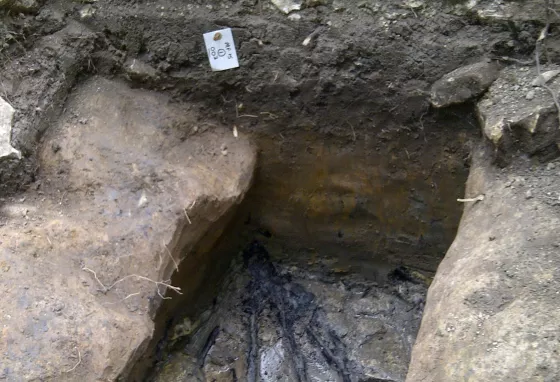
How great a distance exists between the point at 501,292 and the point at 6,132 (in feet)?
5.56

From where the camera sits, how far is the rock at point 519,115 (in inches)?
62.5

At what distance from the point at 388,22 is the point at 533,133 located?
619mm

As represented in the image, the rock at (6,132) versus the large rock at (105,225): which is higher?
the rock at (6,132)

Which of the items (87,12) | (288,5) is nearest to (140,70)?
(87,12)

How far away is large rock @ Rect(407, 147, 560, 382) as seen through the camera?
1197 millimetres

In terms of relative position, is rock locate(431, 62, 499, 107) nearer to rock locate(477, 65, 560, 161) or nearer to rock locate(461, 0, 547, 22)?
rock locate(477, 65, 560, 161)

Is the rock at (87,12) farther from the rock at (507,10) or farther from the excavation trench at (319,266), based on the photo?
the rock at (507,10)

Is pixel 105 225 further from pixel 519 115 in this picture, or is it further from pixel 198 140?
pixel 519 115

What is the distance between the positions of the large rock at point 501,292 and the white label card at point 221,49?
100 cm

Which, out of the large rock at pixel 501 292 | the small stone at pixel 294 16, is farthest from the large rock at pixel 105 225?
the large rock at pixel 501 292

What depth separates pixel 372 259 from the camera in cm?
243

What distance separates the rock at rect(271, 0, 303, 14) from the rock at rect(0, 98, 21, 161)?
103cm

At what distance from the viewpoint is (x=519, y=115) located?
1.63 m

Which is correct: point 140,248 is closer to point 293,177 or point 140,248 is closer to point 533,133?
point 293,177
